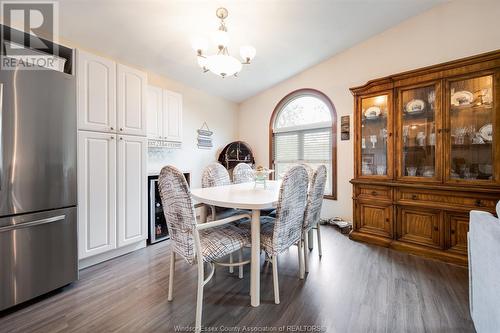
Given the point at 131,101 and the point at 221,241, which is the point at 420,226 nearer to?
the point at 221,241

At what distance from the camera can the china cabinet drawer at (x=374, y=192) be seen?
285cm

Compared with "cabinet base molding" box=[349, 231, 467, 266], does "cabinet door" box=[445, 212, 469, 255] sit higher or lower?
higher

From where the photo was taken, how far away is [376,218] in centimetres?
294

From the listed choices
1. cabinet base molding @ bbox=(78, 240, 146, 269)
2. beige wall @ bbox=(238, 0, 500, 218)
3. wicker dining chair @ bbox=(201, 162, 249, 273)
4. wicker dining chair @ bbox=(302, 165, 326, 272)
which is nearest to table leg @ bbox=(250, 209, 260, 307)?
wicker dining chair @ bbox=(302, 165, 326, 272)

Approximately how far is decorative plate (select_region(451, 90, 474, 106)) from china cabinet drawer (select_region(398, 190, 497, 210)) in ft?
3.22

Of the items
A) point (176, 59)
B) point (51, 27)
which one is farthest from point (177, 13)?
point (51, 27)

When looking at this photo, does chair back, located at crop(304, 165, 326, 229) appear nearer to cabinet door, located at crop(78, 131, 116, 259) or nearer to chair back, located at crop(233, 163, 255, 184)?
chair back, located at crop(233, 163, 255, 184)

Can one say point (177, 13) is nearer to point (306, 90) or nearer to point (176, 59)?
point (176, 59)

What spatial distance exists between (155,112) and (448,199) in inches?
144

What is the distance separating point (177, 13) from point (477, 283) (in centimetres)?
318

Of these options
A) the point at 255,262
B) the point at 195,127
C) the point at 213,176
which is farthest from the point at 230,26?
the point at 255,262

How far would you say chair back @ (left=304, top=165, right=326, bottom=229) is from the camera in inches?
81.5

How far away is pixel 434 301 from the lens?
1.73 metres

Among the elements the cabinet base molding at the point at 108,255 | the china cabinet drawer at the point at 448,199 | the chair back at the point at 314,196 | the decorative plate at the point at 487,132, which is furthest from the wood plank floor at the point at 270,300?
the decorative plate at the point at 487,132
